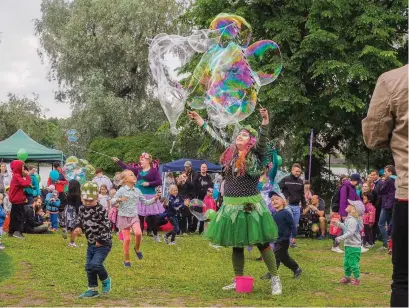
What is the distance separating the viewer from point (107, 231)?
8.23 meters

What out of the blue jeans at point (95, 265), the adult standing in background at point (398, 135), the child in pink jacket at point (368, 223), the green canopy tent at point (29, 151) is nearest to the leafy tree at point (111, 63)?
the green canopy tent at point (29, 151)

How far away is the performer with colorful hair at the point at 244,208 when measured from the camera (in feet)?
26.7

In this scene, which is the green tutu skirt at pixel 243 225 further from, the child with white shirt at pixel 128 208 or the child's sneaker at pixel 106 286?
the child with white shirt at pixel 128 208

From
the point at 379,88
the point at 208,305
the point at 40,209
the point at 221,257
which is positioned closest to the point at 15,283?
the point at 208,305

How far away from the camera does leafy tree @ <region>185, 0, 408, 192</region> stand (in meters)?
25.3

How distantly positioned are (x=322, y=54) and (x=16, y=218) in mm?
14631

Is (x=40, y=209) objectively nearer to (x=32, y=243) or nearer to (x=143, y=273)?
(x=32, y=243)

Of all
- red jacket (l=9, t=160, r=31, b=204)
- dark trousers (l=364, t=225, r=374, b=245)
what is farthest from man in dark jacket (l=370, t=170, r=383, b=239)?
red jacket (l=9, t=160, r=31, b=204)

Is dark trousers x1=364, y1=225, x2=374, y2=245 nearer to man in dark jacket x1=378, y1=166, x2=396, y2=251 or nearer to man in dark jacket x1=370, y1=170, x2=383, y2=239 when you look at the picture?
man in dark jacket x1=370, y1=170, x2=383, y2=239

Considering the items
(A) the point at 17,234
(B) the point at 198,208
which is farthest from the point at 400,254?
(A) the point at 17,234

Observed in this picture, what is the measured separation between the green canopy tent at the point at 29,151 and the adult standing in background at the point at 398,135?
2402cm

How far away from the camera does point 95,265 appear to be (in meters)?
8.02

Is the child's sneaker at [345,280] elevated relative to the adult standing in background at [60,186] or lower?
lower

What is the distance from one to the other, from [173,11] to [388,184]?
24664 mm
